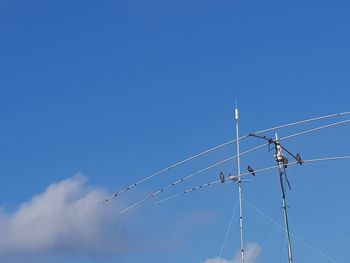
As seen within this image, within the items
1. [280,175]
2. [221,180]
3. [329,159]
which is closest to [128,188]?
[221,180]

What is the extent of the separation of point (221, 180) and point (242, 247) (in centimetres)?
365

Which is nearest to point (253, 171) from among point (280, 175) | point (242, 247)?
point (280, 175)

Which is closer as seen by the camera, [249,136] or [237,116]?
[249,136]

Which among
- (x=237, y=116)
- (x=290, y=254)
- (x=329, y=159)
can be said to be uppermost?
(x=237, y=116)

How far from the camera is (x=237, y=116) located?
4328 cm

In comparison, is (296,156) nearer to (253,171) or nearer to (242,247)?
(253,171)

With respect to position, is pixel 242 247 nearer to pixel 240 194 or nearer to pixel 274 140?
pixel 240 194

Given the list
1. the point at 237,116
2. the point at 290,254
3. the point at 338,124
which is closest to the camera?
the point at 338,124

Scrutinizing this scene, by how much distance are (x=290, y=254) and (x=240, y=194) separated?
Answer: 5.73 meters

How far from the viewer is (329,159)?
1375 inches

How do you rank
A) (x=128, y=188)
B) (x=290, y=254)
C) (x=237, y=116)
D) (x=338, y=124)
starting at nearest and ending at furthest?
(x=338, y=124) → (x=290, y=254) → (x=128, y=188) → (x=237, y=116)

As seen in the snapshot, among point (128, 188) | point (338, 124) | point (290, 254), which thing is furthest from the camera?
point (128, 188)

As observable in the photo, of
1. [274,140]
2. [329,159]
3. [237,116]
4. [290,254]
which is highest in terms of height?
[237,116]

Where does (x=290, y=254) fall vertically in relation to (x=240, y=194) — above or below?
below
